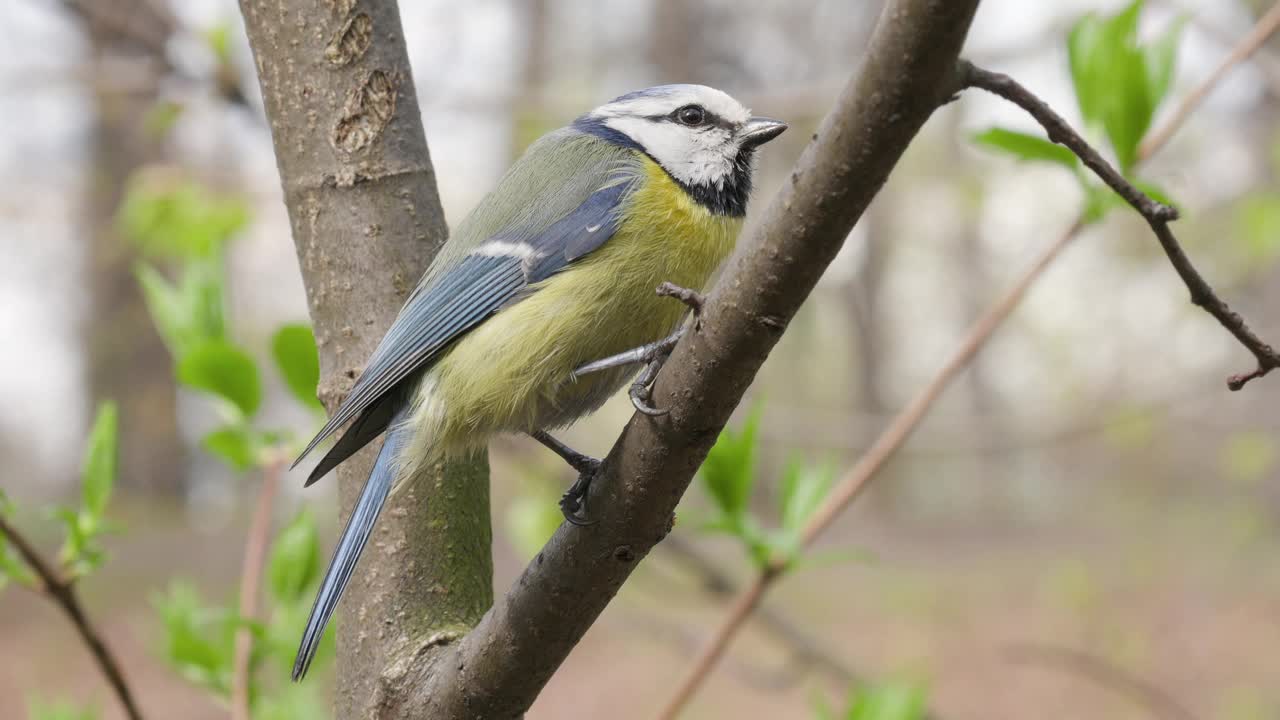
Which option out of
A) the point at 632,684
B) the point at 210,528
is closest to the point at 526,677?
the point at 632,684

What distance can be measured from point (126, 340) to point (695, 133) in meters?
6.99

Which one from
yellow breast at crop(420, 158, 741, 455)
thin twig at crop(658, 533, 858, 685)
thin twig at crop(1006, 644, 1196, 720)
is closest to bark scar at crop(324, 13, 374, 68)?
yellow breast at crop(420, 158, 741, 455)

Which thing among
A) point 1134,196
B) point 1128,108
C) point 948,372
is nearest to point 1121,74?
point 1128,108

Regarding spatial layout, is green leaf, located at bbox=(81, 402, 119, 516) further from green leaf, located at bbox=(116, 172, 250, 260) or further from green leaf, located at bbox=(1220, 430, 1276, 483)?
green leaf, located at bbox=(1220, 430, 1276, 483)

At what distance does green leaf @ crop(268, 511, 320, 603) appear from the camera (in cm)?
139

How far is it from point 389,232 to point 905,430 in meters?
0.67

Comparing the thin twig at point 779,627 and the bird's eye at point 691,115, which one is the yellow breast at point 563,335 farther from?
the thin twig at point 779,627

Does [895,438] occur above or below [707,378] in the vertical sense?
below

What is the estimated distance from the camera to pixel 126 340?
762 cm

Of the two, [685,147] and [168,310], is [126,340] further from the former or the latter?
[685,147]

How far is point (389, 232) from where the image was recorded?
1.28 m

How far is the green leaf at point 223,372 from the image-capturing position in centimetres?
138

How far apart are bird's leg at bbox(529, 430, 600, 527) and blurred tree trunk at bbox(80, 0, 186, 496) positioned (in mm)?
6203

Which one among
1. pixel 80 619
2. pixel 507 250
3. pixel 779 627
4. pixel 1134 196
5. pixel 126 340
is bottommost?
pixel 126 340
